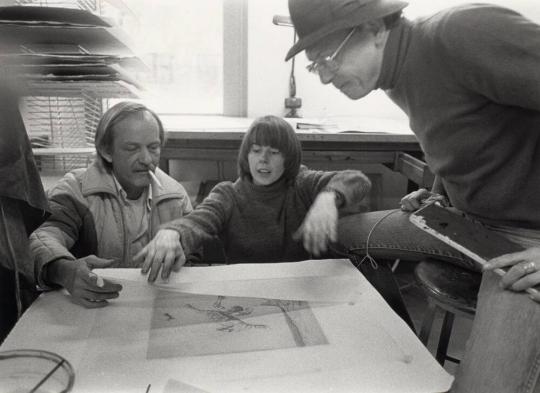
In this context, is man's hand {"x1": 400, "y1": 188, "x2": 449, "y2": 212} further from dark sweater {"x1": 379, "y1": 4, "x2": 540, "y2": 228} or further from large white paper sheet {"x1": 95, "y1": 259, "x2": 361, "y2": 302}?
large white paper sheet {"x1": 95, "y1": 259, "x2": 361, "y2": 302}

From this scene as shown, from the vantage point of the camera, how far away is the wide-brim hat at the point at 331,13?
898 mm

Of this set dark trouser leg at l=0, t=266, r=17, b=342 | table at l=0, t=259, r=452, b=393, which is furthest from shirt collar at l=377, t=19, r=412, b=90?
dark trouser leg at l=0, t=266, r=17, b=342

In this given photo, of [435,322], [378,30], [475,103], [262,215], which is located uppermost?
[378,30]

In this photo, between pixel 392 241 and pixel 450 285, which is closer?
pixel 450 285

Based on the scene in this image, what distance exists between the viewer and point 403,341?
653mm

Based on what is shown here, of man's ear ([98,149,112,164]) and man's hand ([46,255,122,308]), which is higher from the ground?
man's ear ([98,149,112,164])

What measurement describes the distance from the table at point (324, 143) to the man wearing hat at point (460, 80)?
732mm

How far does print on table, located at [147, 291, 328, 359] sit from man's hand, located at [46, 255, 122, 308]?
0.26ft

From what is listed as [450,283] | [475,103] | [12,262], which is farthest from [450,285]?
[12,262]

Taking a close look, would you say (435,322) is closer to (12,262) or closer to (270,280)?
(270,280)

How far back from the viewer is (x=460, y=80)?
907 millimetres

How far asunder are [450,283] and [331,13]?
A: 56 cm

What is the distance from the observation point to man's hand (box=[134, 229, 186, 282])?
87cm

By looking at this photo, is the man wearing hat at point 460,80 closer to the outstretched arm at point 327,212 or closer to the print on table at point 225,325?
the outstretched arm at point 327,212
